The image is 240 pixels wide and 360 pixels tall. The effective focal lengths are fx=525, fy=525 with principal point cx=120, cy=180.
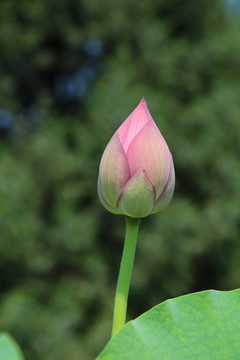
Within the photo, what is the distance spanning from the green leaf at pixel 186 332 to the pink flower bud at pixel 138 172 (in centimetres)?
5

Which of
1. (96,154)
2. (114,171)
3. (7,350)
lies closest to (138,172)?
(114,171)

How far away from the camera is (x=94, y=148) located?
389 cm

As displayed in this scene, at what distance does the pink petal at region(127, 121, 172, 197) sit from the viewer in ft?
0.81

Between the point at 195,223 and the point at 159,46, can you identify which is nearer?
the point at 195,223

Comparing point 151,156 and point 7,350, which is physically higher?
point 151,156

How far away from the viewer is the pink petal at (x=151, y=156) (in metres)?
0.25

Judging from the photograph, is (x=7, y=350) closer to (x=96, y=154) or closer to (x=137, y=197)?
(x=137, y=197)

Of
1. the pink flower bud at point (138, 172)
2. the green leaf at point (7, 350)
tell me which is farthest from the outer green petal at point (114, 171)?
the green leaf at point (7, 350)

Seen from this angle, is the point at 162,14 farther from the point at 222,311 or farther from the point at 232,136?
the point at 222,311

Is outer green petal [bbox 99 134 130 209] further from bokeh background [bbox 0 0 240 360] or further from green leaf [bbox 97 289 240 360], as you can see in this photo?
bokeh background [bbox 0 0 240 360]

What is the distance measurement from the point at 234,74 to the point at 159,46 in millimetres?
1115

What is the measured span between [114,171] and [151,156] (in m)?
0.02

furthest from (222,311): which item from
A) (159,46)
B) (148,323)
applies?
(159,46)

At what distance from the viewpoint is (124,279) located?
0.24m
